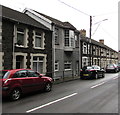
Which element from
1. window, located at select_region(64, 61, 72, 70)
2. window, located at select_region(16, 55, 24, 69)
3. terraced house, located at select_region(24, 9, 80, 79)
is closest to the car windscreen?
window, located at select_region(16, 55, 24, 69)

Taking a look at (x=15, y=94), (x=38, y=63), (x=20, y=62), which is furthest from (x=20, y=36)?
(x=15, y=94)

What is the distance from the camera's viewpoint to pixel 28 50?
1405 cm

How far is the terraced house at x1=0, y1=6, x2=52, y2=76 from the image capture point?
11.9 m

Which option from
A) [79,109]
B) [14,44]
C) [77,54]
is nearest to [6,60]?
[14,44]

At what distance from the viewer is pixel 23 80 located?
8.16 meters

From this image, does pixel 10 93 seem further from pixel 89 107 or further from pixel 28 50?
pixel 28 50

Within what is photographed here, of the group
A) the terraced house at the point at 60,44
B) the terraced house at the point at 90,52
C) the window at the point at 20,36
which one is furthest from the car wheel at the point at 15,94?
the terraced house at the point at 90,52

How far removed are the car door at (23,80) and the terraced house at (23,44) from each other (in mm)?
3866

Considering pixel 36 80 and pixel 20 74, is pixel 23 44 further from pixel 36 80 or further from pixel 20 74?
pixel 20 74

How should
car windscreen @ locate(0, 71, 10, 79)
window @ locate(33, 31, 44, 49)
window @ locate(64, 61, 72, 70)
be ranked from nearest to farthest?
car windscreen @ locate(0, 71, 10, 79) → window @ locate(33, 31, 44, 49) → window @ locate(64, 61, 72, 70)

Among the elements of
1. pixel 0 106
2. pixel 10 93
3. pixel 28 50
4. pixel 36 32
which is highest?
pixel 36 32

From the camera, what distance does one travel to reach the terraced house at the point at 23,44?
11.9 meters

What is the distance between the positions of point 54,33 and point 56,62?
3.63 meters

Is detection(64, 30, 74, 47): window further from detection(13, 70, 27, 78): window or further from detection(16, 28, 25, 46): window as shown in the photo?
detection(13, 70, 27, 78): window
